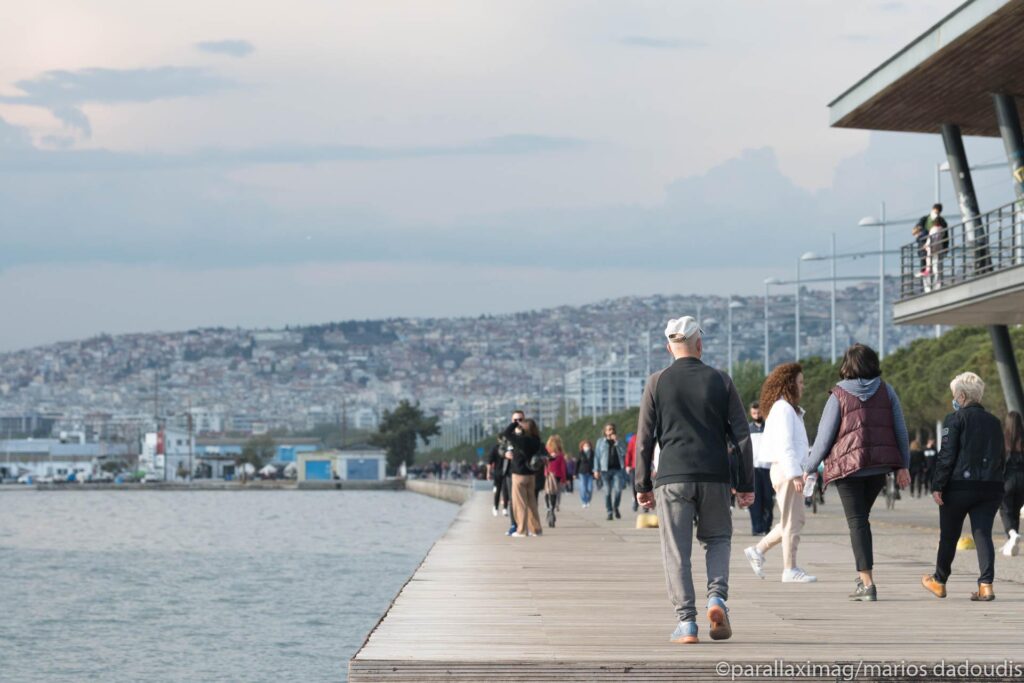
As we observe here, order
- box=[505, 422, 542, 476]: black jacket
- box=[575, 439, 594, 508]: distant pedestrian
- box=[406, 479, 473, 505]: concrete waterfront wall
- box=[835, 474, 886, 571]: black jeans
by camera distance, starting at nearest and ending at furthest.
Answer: box=[835, 474, 886, 571]: black jeans, box=[505, 422, 542, 476]: black jacket, box=[575, 439, 594, 508]: distant pedestrian, box=[406, 479, 473, 505]: concrete waterfront wall

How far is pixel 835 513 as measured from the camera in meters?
37.8

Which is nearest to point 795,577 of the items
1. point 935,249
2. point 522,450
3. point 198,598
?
point 522,450

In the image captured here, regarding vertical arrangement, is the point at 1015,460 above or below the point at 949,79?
below

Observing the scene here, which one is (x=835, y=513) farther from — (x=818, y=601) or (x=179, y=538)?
(x=179, y=538)

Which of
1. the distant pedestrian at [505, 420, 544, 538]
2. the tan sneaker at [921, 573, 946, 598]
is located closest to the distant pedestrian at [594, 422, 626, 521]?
the distant pedestrian at [505, 420, 544, 538]

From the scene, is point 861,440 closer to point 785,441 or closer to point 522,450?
point 785,441

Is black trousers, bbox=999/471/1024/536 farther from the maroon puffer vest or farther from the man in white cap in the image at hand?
the man in white cap

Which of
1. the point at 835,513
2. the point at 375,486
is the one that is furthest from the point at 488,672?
the point at 375,486

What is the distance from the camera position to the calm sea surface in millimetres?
24094

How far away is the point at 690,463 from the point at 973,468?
11.8 feet

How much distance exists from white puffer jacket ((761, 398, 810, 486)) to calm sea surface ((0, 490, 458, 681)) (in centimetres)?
735

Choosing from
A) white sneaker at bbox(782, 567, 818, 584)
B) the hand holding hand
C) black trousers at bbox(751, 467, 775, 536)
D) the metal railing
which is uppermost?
the metal railing

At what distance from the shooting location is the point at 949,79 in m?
30.4

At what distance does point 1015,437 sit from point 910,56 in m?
12.8
